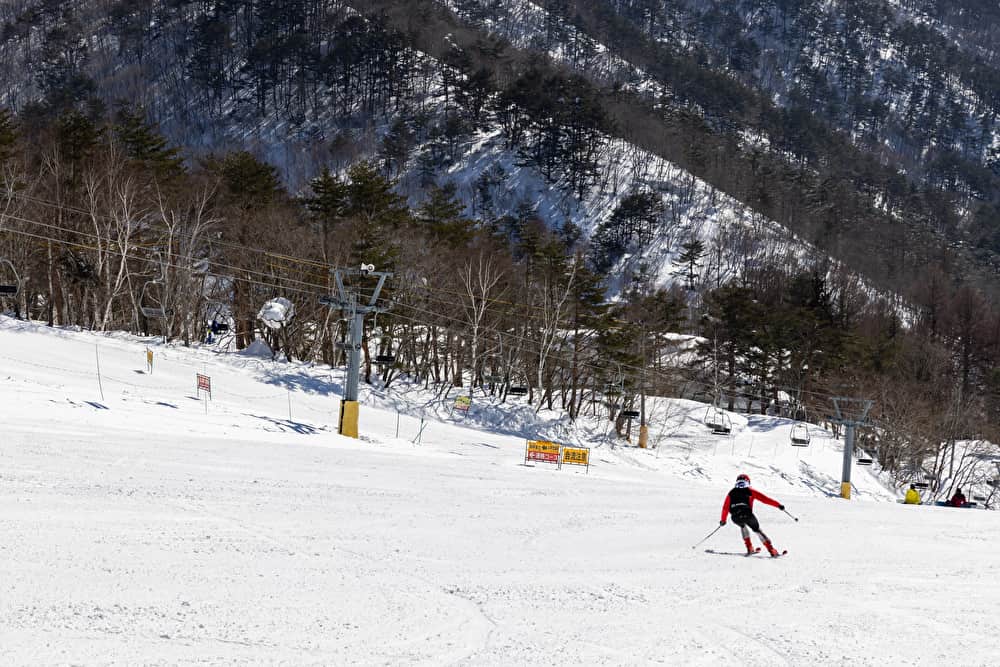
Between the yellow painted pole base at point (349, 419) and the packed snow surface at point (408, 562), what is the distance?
222 inches

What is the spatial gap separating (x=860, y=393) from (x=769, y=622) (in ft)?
170

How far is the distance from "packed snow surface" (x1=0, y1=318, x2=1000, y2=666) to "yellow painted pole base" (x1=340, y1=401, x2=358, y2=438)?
18.5ft

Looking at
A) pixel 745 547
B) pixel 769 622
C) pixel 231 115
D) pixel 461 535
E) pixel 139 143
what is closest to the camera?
pixel 769 622

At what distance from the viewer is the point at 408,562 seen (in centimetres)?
1133

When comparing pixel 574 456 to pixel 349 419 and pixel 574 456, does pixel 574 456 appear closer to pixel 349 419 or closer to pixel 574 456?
pixel 574 456

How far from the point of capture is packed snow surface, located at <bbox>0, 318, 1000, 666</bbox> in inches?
315

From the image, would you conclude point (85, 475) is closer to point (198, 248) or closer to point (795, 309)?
point (198, 248)

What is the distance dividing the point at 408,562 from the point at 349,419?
64.6ft

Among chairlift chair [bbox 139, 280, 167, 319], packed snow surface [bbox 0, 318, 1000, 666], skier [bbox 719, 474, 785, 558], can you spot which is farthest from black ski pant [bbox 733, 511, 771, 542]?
chairlift chair [bbox 139, 280, 167, 319]

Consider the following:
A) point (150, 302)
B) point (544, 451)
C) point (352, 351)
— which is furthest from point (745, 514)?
point (150, 302)

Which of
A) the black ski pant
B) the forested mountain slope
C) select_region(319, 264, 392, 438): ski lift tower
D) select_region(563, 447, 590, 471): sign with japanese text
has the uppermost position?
the forested mountain slope

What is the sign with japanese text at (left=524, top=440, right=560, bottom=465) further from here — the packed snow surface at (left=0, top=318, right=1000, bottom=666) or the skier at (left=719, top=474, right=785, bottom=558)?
the skier at (left=719, top=474, right=785, bottom=558)

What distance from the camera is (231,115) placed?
532 feet

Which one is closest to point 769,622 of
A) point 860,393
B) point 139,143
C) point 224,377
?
point 224,377
